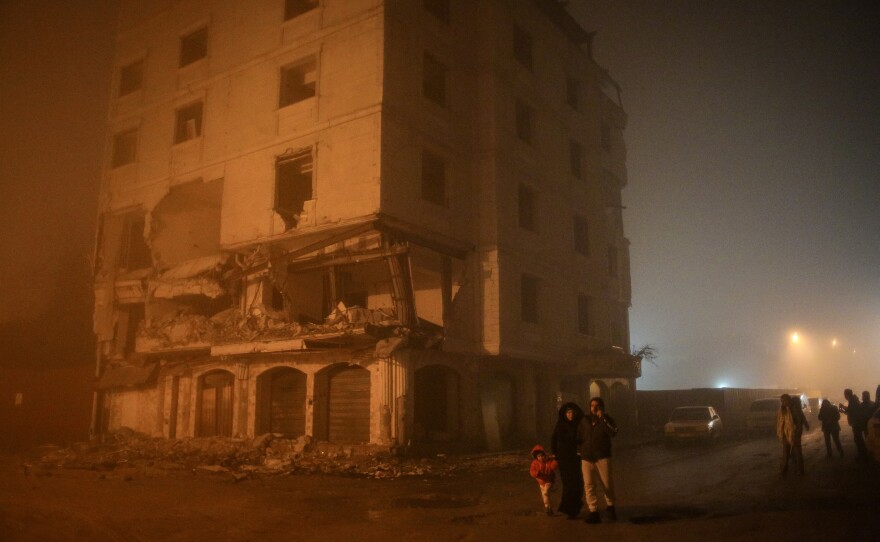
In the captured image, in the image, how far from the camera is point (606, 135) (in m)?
31.9

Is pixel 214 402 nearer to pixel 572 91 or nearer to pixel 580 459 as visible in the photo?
pixel 580 459

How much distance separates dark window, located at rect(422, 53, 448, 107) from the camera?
2180 centimetres

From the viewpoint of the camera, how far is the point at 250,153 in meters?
→ 22.4

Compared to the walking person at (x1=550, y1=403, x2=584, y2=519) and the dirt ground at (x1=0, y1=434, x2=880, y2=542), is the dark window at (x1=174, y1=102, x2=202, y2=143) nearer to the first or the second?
the dirt ground at (x1=0, y1=434, x2=880, y2=542)

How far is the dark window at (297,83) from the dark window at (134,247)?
957 centimetres

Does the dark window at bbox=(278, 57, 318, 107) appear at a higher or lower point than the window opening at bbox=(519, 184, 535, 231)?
higher

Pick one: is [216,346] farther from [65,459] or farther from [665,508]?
[665,508]

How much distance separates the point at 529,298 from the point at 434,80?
8.88 m

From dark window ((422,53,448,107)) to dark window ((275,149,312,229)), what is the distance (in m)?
4.79

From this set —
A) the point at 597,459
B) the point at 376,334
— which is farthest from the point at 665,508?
the point at 376,334

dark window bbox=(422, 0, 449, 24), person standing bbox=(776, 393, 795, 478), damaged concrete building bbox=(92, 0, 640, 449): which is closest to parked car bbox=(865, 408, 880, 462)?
person standing bbox=(776, 393, 795, 478)

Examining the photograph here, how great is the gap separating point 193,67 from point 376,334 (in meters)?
15.3

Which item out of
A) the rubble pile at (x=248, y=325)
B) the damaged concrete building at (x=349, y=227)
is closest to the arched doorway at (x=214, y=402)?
the damaged concrete building at (x=349, y=227)

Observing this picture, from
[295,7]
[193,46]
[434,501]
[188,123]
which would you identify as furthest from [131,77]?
[434,501]
